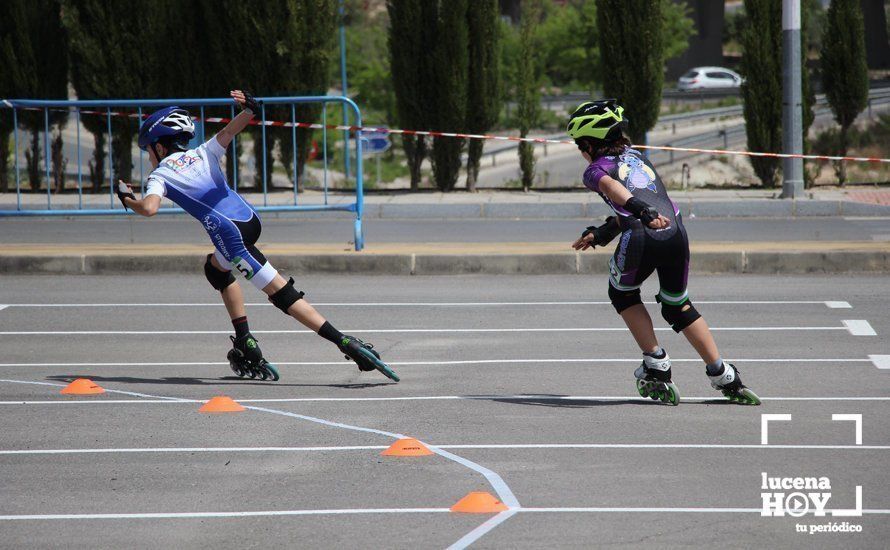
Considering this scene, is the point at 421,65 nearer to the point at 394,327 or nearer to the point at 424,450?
the point at 394,327

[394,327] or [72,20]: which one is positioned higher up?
[72,20]

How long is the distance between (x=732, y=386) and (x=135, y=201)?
3.48 m

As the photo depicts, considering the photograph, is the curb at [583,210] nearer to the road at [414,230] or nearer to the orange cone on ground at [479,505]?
the road at [414,230]

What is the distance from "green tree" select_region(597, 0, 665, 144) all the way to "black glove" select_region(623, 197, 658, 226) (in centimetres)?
1647

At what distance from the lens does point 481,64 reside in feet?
78.8

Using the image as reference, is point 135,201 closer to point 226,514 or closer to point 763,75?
point 226,514

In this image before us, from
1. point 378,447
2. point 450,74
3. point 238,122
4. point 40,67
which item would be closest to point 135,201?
point 238,122

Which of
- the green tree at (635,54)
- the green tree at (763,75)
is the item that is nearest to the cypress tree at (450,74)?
the green tree at (635,54)

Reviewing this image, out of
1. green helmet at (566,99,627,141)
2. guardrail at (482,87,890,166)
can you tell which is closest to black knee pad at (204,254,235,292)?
green helmet at (566,99,627,141)

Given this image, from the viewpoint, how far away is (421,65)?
24.0 meters

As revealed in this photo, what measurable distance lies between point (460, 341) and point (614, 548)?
196 inches

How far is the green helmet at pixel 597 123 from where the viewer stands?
7.60 m

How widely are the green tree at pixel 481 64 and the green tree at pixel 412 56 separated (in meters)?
0.70

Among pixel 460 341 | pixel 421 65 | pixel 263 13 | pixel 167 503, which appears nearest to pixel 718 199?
pixel 421 65
